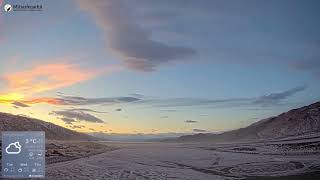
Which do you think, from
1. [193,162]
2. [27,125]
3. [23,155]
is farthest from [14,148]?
[193,162]

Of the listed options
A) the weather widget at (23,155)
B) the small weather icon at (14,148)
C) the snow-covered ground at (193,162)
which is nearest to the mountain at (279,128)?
the snow-covered ground at (193,162)

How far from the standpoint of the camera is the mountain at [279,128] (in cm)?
414

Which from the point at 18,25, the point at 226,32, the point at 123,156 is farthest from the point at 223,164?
the point at 18,25

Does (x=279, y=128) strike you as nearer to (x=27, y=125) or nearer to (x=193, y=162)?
(x=193, y=162)

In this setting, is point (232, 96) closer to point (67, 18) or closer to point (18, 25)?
point (67, 18)

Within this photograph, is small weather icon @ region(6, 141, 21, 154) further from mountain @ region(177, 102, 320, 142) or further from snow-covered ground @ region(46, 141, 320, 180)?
mountain @ region(177, 102, 320, 142)

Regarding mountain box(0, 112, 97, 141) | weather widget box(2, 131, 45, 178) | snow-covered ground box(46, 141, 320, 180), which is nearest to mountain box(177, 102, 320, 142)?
snow-covered ground box(46, 141, 320, 180)

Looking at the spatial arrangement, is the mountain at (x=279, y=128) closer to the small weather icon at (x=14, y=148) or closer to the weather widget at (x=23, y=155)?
the weather widget at (x=23, y=155)

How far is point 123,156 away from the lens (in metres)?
4.17

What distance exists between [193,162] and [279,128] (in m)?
0.81

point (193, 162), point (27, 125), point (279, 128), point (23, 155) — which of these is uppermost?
point (27, 125)

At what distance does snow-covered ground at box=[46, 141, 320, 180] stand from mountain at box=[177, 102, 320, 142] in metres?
0.07

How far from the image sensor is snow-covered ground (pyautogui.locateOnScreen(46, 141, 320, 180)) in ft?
13.3

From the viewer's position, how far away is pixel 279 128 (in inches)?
165
